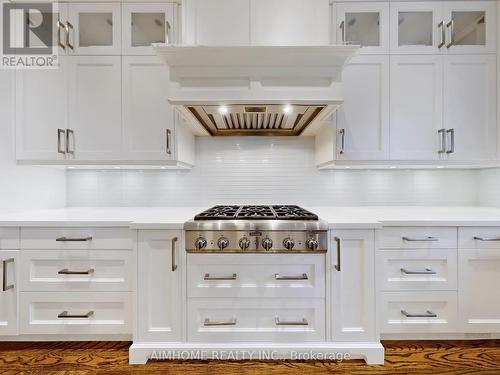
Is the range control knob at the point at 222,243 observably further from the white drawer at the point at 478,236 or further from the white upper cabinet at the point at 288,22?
the white drawer at the point at 478,236

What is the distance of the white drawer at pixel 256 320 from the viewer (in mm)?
1660

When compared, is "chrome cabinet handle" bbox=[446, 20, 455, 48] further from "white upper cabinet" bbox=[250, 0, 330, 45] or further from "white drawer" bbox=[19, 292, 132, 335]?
"white drawer" bbox=[19, 292, 132, 335]

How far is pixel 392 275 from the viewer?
1.81 meters

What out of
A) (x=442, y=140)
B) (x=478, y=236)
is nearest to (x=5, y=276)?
(x=478, y=236)

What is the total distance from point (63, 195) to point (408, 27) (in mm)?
3129

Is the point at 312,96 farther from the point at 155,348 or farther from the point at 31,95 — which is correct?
the point at 31,95

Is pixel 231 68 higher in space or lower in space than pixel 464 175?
higher

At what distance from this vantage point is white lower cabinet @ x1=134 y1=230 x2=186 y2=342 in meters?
1.66

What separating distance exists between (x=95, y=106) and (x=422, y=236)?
8.08ft

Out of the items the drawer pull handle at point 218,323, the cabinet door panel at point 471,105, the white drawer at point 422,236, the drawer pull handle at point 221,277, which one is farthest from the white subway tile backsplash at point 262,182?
the drawer pull handle at point 218,323

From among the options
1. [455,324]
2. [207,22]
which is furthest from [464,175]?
[207,22]

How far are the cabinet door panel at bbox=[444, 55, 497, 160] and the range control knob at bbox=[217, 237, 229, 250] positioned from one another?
1789 mm

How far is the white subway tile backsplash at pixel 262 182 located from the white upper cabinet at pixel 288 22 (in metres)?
0.88

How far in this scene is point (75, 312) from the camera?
178 cm
